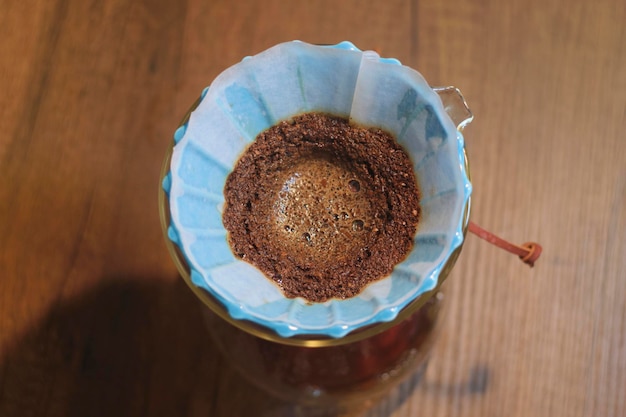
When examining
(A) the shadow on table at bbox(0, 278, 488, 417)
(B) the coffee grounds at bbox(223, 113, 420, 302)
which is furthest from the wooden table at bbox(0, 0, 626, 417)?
(B) the coffee grounds at bbox(223, 113, 420, 302)

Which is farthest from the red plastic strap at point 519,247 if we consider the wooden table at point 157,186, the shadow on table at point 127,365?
the shadow on table at point 127,365

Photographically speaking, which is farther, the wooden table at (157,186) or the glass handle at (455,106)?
the wooden table at (157,186)

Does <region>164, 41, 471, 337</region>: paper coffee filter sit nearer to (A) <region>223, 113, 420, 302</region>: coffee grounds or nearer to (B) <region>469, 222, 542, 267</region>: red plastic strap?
(A) <region>223, 113, 420, 302</region>: coffee grounds

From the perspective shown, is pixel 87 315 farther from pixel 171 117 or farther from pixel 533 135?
pixel 533 135

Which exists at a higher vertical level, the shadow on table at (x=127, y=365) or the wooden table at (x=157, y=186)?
the wooden table at (x=157, y=186)

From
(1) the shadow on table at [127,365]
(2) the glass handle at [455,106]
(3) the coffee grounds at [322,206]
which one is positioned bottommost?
(1) the shadow on table at [127,365]

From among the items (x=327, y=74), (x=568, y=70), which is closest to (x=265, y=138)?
(x=327, y=74)

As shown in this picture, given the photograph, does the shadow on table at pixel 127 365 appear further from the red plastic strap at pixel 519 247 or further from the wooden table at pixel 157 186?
the red plastic strap at pixel 519 247

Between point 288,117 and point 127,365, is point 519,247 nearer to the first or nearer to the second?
point 288,117
